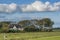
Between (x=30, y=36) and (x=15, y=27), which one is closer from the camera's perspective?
(x=30, y=36)

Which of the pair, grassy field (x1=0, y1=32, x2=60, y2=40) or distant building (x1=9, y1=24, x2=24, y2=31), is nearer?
grassy field (x1=0, y1=32, x2=60, y2=40)

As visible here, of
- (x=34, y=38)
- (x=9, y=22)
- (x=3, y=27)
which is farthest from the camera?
(x=9, y=22)

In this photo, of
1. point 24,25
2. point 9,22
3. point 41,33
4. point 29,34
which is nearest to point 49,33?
point 41,33

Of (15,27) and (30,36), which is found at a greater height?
(15,27)

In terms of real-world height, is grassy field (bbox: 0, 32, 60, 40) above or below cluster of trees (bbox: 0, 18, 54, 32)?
below

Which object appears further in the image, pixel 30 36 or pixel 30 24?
pixel 30 24

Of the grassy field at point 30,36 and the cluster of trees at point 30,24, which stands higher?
the cluster of trees at point 30,24

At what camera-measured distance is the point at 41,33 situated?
20656 mm

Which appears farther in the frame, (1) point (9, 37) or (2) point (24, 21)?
(2) point (24, 21)

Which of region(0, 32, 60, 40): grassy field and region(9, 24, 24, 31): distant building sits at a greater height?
region(9, 24, 24, 31): distant building

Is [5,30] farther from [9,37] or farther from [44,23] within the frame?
[44,23]

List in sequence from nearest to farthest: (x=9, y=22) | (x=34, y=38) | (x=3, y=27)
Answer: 1. (x=3, y=27)
2. (x=34, y=38)
3. (x=9, y=22)

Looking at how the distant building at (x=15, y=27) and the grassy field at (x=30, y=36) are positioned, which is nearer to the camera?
the grassy field at (x=30, y=36)

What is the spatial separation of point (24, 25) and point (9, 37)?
10.6 ft
